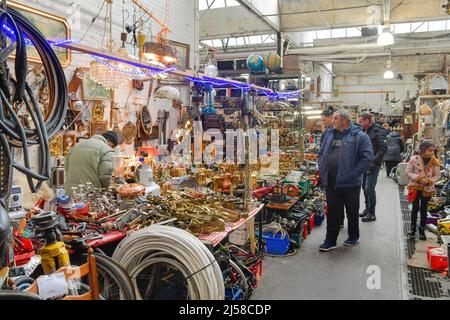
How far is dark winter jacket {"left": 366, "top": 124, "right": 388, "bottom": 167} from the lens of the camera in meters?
6.30

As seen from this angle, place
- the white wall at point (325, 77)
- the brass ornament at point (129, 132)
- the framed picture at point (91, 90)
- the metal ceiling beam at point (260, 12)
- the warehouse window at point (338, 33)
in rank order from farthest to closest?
the white wall at point (325, 77) → the warehouse window at point (338, 33) → the metal ceiling beam at point (260, 12) → the brass ornament at point (129, 132) → the framed picture at point (91, 90)

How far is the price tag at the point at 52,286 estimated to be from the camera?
1937 millimetres

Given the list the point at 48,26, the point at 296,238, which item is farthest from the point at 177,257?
the point at 48,26

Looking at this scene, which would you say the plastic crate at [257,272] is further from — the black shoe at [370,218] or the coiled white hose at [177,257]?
the black shoe at [370,218]

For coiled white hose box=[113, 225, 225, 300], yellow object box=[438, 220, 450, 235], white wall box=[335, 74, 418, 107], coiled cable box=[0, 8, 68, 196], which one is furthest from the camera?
white wall box=[335, 74, 418, 107]

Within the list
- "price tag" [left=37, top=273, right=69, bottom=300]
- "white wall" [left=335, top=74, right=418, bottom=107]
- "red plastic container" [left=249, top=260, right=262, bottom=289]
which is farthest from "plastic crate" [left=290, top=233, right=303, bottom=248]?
"white wall" [left=335, top=74, right=418, bottom=107]

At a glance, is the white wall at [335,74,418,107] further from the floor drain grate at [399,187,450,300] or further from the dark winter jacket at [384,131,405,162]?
the floor drain grate at [399,187,450,300]

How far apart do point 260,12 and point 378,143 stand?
15.1ft

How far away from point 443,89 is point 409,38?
8.21 ft

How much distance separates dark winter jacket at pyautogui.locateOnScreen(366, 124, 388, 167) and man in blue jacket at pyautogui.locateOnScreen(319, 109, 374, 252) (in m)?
1.61

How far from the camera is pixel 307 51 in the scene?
476 inches

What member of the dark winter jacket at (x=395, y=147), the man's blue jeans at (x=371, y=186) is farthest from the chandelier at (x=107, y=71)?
the dark winter jacket at (x=395, y=147)

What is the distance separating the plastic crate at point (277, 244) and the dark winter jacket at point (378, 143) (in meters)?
2.45

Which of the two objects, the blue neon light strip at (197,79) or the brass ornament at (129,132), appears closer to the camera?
the blue neon light strip at (197,79)
